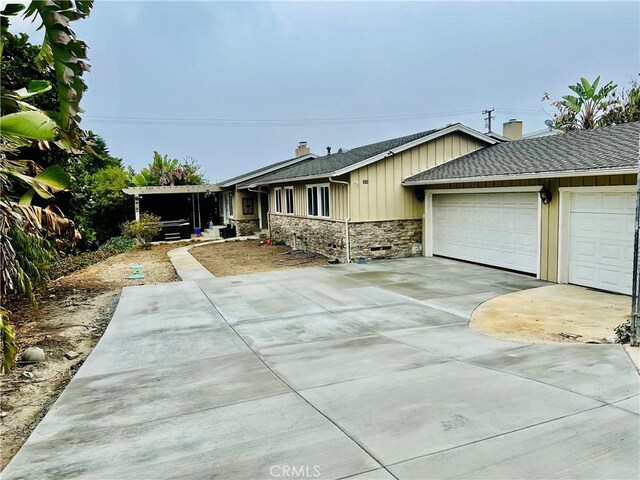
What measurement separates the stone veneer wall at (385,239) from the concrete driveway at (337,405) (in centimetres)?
706

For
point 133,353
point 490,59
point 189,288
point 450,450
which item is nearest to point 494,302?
point 450,450

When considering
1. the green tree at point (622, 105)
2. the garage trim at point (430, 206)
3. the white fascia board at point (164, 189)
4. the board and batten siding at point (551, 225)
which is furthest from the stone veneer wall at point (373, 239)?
the green tree at point (622, 105)

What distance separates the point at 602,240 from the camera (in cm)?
973

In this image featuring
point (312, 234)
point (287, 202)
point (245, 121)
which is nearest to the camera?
point (312, 234)

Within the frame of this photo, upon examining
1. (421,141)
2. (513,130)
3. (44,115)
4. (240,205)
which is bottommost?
(240,205)

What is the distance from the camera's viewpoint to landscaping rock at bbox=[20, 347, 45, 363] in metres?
6.47

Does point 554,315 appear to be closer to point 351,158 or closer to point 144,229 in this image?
point 351,158

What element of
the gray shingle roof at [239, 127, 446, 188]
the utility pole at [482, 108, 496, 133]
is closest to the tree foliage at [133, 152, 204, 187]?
the gray shingle roof at [239, 127, 446, 188]

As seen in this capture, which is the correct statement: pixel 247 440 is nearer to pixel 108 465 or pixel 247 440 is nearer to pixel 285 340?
pixel 108 465

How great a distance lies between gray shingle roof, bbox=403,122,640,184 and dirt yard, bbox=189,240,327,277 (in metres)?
4.88

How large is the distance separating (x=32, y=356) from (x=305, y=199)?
1357cm

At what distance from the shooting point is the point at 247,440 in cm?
393

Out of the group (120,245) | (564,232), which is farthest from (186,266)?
(564,232)

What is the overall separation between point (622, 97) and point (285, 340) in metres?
25.1
